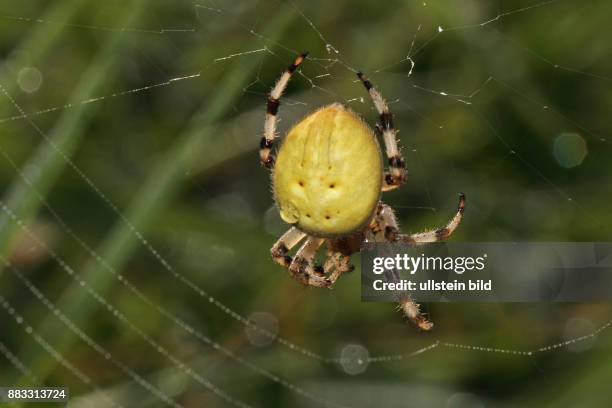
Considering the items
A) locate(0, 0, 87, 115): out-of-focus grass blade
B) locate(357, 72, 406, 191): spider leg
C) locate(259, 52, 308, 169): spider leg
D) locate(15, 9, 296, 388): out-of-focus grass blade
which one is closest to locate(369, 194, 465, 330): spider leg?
locate(357, 72, 406, 191): spider leg

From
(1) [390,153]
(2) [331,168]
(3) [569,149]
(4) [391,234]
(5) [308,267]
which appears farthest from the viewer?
(3) [569,149]

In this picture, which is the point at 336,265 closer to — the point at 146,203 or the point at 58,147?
the point at 146,203

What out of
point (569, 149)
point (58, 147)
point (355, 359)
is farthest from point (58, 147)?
point (569, 149)

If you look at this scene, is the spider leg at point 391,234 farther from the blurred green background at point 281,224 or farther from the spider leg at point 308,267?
the blurred green background at point 281,224

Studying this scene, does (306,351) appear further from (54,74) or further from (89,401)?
(54,74)

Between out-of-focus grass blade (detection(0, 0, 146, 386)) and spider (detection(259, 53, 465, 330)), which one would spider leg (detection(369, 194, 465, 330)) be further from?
out-of-focus grass blade (detection(0, 0, 146, 386))

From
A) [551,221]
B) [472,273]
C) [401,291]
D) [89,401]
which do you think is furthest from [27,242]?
[551,221]
